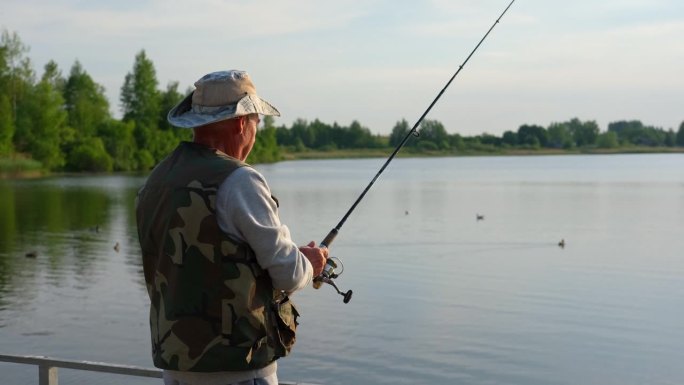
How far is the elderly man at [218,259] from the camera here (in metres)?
2.46

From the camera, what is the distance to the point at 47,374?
4.16 metres

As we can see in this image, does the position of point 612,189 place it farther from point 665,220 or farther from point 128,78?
point 128,78

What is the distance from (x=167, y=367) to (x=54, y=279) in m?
18.7

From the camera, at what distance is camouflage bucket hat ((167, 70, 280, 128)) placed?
2596mm

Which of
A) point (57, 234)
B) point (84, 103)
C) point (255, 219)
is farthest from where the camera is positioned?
point (84, 103)

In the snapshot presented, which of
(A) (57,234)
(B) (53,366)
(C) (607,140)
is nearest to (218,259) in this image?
(B) (53,366)

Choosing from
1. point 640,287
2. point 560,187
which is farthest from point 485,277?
→ point 560,187

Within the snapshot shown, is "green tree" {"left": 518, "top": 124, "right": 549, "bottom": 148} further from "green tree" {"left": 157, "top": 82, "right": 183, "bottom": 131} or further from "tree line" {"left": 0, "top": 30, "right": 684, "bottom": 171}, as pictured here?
"green tree" {"left": 157, "top": 82, "right": 183, "bottom": 131}

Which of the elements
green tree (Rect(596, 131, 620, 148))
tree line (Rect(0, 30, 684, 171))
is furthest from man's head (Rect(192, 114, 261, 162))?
green tree (Rect(596, 131, 620, 148))

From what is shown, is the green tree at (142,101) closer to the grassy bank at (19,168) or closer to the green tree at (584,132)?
the grassy bank at (19,168)

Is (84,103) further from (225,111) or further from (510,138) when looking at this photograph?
(510,138)

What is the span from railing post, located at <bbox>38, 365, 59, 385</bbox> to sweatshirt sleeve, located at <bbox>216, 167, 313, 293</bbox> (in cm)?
211

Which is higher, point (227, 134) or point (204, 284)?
point (227, 134)

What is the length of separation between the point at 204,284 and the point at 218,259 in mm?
82
